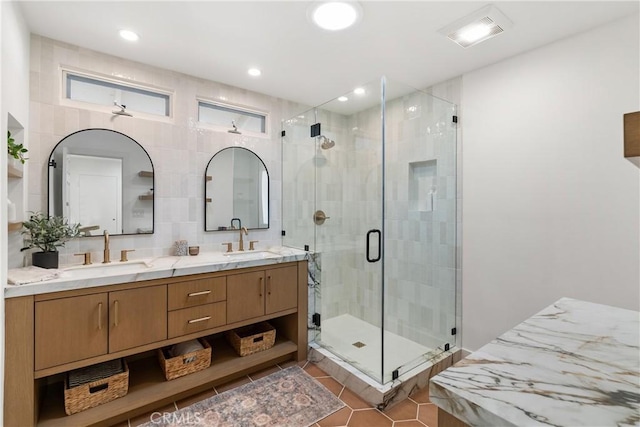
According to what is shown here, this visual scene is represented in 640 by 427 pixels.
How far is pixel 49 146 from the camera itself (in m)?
2.10

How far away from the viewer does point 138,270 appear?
2004mm

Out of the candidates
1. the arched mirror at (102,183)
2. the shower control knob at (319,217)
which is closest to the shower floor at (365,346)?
the shower control knob at (319,217)

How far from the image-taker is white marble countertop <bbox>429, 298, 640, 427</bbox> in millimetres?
556

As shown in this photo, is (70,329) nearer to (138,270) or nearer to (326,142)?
(138,270)

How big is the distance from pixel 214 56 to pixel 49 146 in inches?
52.5

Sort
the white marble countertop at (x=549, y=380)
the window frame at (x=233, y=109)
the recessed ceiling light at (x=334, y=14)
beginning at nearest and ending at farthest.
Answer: the white marble countertop at (x=549, y=380)
the recessed ceiling light at (x=334, y=14)
the window frame at (x=233, y=109)

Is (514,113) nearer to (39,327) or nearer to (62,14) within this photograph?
(62,14)

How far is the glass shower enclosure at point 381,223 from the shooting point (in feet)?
8.23

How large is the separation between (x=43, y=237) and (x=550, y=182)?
346cm

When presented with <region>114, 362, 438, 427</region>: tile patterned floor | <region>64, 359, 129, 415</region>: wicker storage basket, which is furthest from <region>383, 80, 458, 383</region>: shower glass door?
<region>64, 359, 129, 415</region>: wicker storage basket

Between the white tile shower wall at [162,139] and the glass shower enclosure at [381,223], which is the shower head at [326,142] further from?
the white tile shower wall at [162,139]

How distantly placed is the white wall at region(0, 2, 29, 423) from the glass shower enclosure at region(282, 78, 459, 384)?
204 centimetres

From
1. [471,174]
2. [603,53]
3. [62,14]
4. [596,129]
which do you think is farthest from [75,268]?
[603,53]

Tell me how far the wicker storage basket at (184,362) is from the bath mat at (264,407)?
23 centimetres
